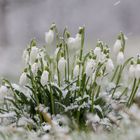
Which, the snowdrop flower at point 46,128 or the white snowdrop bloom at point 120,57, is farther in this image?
the white snowdrop bloom at point 120,57

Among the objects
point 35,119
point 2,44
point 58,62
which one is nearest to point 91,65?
point 58,62

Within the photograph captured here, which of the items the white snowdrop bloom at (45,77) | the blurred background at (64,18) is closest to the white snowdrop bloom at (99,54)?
the white snowdrop bloom at (45,77)

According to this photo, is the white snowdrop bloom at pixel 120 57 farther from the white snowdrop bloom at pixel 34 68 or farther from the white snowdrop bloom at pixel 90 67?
the white snowdrop bloom at pixel 34 68

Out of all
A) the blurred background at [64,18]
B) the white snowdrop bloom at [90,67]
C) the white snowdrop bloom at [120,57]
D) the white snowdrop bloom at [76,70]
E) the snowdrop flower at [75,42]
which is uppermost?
the blurred background at [64,18]

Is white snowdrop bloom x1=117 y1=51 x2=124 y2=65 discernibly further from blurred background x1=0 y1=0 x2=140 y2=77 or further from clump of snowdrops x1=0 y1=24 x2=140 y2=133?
blurred background x1=0 y1=0 x2=140 y2=77

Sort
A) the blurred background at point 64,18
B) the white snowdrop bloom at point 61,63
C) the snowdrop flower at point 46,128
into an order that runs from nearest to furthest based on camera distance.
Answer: the snowdrop flower at point 46,128 → the white snowdrop bloom at point 61,63 → the blurred background at point 64,18

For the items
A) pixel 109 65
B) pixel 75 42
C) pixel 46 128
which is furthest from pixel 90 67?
pixel 46 128

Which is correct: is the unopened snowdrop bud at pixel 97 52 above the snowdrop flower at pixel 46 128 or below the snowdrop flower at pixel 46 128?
above

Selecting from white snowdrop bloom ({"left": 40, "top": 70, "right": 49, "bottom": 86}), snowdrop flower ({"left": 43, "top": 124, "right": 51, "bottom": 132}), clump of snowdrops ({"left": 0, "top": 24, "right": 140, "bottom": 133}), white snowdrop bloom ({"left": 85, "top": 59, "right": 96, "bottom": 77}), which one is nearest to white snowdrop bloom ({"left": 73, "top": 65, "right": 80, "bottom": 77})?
clump of snowdrops ({"left": 0, "top": 24, "right": 140, "bottom": 133})
